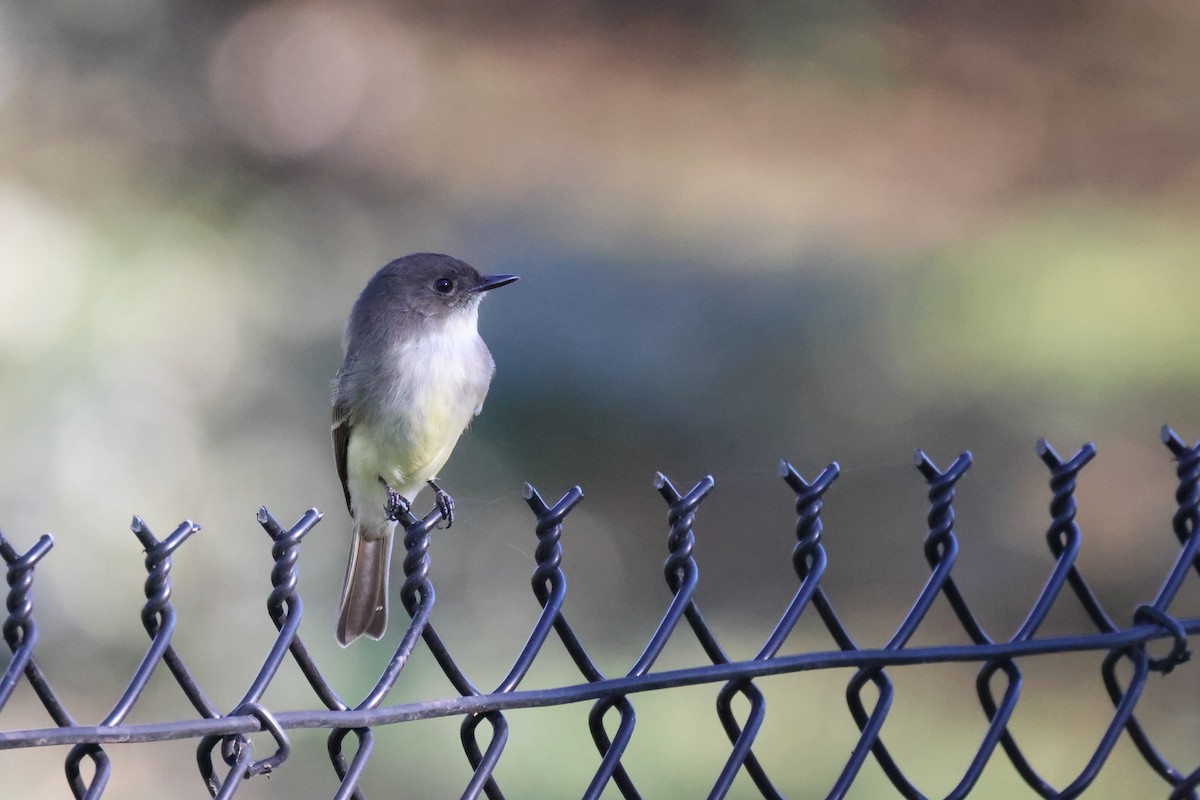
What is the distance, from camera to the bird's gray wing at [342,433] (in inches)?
125

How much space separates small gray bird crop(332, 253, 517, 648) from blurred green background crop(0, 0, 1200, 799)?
161 cm

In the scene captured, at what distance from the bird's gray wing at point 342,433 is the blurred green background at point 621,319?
1604mm

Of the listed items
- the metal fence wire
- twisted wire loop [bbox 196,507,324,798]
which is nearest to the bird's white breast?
the metal fence wire

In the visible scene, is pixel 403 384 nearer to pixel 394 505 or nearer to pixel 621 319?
pixel 394 505

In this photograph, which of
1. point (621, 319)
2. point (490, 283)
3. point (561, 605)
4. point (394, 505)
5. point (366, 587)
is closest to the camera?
point (561, 605)

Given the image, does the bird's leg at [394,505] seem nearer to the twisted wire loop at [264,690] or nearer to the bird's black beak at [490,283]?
the bird's black beak at [490,283]

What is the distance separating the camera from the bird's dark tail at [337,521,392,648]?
8.26 feet

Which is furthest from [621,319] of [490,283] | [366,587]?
[366,587]

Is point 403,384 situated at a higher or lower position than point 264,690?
higher

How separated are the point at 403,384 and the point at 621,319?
16.0ft

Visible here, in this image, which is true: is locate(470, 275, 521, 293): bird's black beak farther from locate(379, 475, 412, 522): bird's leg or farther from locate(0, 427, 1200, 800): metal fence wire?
locate(0, 427, 1200, 800): metal fence wire

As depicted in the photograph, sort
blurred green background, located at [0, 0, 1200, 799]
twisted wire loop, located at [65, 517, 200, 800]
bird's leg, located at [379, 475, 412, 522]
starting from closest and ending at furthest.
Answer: twisted wire loop, located at [65, 517, 200, 800] < bird's leg, located at [379, 475, 412, 522] < blurred green background, located at [0, 0, 1200, 799]

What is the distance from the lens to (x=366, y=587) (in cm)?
281

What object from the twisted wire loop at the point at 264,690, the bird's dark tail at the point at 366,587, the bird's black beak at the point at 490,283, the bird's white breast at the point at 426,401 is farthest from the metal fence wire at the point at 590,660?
the bird's black beak at the point at 490,283
